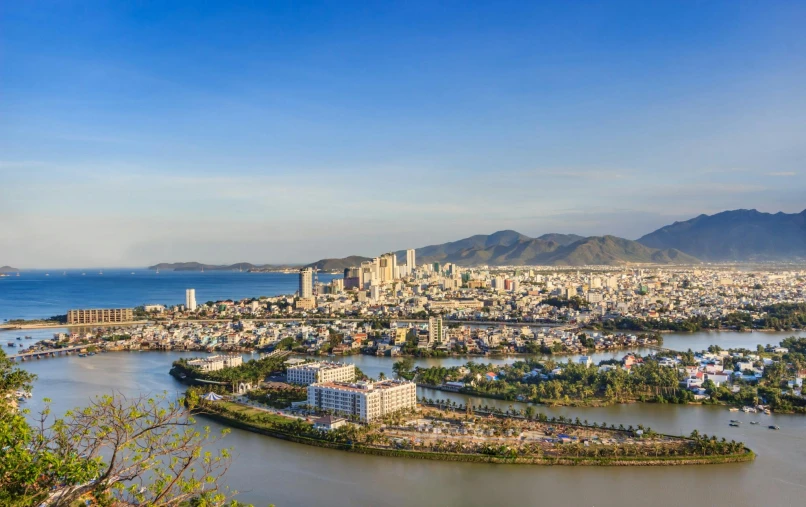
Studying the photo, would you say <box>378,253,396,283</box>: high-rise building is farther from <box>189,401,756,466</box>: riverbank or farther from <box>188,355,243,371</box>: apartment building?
<box>189,401,756,466</box>: riverbank

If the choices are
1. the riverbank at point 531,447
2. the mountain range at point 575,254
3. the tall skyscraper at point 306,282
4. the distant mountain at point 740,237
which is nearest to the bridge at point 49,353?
the riverbank at point 531,447

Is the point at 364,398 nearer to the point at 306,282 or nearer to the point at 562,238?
the point at 306,282

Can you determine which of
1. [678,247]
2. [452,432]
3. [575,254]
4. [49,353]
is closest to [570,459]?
[452,432]

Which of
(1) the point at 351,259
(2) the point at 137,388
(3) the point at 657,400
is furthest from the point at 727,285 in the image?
(1) the point at 351,259

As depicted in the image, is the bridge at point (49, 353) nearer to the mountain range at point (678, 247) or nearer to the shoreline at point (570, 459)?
the shoreline at point (570, 459)

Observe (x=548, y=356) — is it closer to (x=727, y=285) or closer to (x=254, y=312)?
(x=254, y=312)

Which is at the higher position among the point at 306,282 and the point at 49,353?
the point at 306,282
